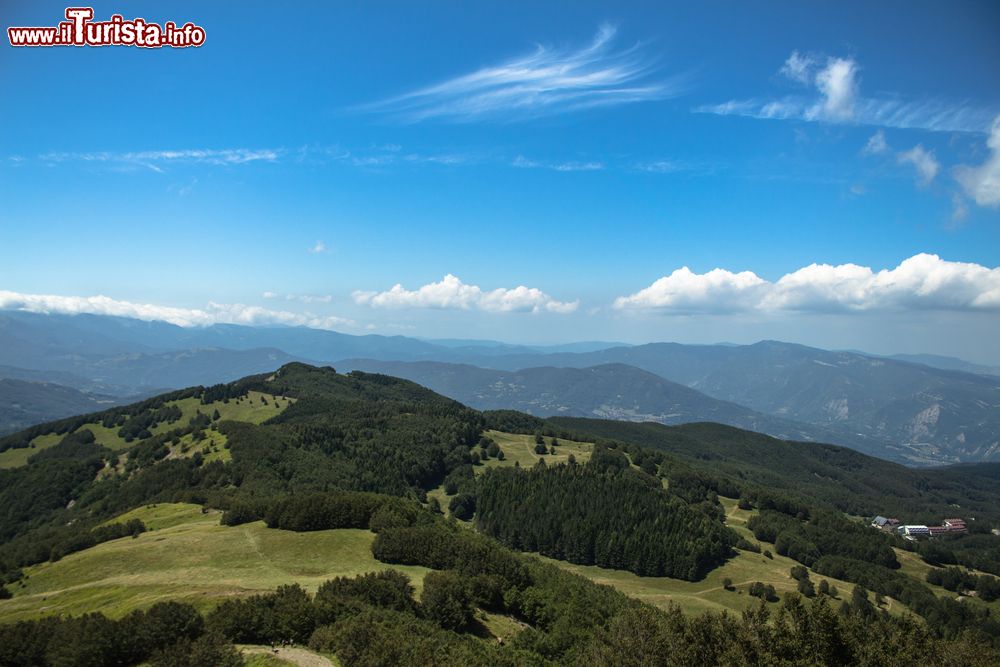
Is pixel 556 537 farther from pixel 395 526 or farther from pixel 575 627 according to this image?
pixel 575 627

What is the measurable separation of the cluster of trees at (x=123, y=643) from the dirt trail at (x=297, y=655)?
2.01 meters

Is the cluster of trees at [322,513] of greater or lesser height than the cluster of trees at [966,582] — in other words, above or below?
above

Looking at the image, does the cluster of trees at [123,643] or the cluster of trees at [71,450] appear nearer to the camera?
the cluster of trees at [123,643]

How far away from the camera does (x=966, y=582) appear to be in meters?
133

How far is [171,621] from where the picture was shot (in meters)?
35.2

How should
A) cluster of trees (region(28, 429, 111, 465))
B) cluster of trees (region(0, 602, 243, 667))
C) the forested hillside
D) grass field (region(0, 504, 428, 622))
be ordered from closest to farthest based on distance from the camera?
cluster of trees (region(0, 602, 243, 667))
the forested hillside
grass field (region(0, 504, 428, 622))
cluster of trees (region(28, 429, 111, 465))

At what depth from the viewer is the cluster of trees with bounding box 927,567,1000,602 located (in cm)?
12838

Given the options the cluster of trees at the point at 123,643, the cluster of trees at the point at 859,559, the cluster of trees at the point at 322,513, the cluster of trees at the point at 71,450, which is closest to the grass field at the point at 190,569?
the cluster of trees at the point at 322,513

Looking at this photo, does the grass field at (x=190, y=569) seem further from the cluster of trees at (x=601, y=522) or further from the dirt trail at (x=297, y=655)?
the cluster of trees at (x=601, y=522)

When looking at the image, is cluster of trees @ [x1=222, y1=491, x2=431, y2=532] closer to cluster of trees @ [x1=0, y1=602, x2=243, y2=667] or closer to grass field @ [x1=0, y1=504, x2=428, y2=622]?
grass field @ [x1=0, y1=504, x2=428, y2=622]

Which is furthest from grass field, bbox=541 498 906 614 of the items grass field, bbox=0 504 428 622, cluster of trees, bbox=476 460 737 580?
grass field, bbox=0 504 428 622

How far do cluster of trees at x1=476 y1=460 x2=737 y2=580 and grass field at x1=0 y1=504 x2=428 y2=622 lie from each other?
7149 cm

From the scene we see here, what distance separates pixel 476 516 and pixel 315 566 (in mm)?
92543

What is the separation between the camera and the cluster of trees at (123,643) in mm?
31641
